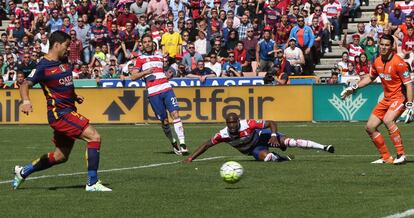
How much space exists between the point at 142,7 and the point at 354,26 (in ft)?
26.3

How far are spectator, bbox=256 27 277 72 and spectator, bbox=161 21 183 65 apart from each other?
3.04 m

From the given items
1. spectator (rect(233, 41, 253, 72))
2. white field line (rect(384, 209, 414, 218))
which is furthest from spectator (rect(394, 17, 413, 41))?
white field line (rect(384, 209, 414, 218))

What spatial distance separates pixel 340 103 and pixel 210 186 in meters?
17.7

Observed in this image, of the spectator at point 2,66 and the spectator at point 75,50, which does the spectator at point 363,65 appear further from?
the spectator at point 2,66

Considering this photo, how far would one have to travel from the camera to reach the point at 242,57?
35.6 m

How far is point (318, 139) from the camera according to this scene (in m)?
24.7

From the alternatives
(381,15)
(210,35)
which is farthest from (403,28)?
(210,35)

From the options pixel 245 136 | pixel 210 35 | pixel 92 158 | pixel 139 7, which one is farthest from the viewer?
pixel 139 7

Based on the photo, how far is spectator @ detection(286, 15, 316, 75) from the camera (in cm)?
3509

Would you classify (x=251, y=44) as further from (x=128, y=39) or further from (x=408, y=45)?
(x=408, y=45)

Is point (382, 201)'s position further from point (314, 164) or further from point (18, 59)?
point (18, 59)

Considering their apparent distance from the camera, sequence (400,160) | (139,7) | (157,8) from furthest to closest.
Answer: (139,7) < (157,8) < (400,160)

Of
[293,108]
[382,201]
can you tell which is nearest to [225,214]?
[382,201]

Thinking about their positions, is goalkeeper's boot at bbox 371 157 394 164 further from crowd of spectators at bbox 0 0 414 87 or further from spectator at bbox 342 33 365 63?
spectator at bbox 342 33 365 63
